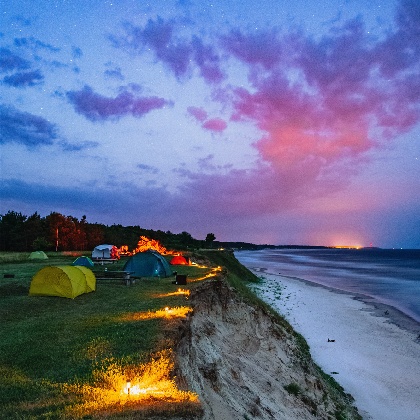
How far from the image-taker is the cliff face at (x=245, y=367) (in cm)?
1050

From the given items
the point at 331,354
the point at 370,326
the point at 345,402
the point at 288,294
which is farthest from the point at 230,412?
the point at 288,294

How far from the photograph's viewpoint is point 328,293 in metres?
54.4

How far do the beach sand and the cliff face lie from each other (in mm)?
1873

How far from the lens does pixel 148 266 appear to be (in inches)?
1297

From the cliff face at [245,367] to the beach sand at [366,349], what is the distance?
1.87m

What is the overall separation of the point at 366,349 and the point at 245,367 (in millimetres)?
15050

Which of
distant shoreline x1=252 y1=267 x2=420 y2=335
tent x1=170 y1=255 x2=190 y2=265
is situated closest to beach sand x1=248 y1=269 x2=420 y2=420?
distant shoreline x1=252 y1=267 x2=420 y2=335

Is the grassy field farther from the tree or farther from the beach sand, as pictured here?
the tree

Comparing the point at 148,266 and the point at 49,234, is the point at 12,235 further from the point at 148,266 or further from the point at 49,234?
the point at 148,266

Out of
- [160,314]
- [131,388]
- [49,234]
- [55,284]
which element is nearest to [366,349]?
[160,314]

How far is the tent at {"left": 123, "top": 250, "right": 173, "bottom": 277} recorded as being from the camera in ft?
107

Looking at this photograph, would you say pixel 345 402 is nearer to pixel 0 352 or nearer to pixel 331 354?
pixel 331 354

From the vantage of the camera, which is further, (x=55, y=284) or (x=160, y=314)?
(x=55, y=284)

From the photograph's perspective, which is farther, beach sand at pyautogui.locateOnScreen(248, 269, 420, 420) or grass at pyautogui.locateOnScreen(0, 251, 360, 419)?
beach sand at pyautogui.locateOnScreen(248, 269, 420, 420)
